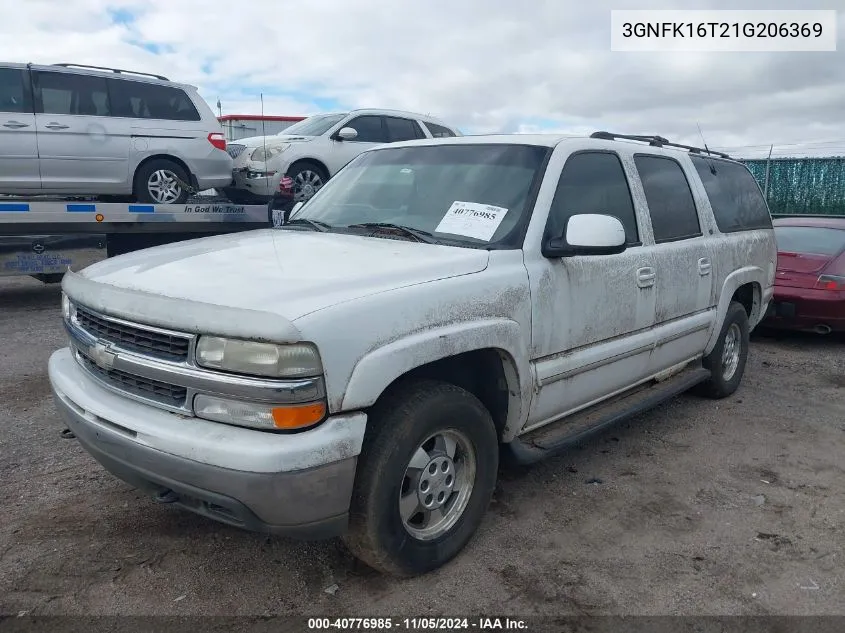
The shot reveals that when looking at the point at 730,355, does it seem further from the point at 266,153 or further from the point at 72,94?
the point at 72,94

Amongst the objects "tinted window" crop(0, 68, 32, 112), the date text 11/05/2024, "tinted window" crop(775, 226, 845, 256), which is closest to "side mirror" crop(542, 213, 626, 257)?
the date text 11/05/2024

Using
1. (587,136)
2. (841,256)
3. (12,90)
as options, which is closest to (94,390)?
(587,136)

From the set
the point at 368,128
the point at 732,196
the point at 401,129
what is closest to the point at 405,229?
the point at 732,196

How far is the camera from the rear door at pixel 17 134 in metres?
7.27

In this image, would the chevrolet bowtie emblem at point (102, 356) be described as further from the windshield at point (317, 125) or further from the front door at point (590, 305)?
the windshield at point (317, 125)

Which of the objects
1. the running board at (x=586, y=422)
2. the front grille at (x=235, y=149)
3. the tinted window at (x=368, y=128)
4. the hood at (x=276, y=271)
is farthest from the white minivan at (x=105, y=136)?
the running board at (x=586, y=422)

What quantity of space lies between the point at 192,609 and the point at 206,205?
20.1ft

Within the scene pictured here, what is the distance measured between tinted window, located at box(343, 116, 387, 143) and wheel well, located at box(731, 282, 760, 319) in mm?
5669

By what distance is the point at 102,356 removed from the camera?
2.75 meters

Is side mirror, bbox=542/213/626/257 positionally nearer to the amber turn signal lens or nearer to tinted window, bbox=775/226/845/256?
the amber turn signal lens

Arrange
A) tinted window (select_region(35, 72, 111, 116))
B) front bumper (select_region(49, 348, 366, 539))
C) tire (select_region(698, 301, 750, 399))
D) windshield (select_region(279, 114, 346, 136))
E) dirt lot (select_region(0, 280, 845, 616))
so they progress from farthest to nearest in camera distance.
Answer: windshield (select_region(279, 114, 346, 136)) → tinted window (select_region(35, 72, 111, 116)) → tire (select_region(698, 301, 750, 399)) → dirt lot (select_region(0, 280, 845, 616)) → front bumper (select_region(49, 348, 366, 539))

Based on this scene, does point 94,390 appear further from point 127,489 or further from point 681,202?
point 681,202

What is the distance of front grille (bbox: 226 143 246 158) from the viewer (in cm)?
956

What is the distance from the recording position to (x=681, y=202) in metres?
4.64
